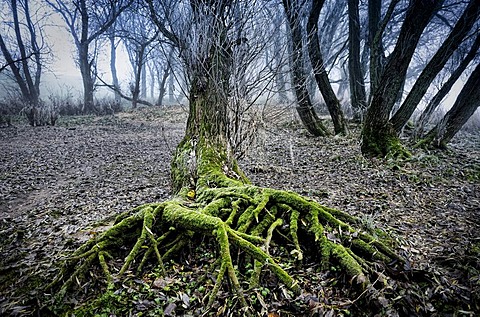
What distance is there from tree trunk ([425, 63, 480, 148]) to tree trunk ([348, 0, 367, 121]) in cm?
269

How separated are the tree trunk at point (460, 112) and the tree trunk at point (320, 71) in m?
2.68

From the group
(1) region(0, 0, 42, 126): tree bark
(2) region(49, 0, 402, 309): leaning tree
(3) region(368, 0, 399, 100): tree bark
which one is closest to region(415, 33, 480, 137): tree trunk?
(3) region(368, 0, 399, 100): tree bark

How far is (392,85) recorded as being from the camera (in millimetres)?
Result: 6047

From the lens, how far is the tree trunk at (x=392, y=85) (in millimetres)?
5711

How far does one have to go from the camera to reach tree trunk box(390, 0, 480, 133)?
6.10 metres

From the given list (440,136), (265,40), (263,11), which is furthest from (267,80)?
(440,136)

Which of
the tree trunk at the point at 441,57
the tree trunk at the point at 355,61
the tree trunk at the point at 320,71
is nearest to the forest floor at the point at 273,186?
the tree trunk at the point at 320,71

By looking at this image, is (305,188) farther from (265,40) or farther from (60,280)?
(60,280)

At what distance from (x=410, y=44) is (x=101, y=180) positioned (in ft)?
24.7

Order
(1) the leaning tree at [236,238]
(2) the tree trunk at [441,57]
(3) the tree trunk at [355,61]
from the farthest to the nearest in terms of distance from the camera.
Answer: (3) the tree trunk at [355,61] → (2) the tree trunk at [441,57] → (1) the leaning tree at [236,238]

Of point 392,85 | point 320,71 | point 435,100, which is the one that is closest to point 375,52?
point 435,100

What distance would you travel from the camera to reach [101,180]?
644 centimetres

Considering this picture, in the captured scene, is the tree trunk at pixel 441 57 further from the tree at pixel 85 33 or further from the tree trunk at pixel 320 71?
the tree at pixel 85 33

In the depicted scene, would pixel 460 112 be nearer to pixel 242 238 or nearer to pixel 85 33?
pixel 242 238
